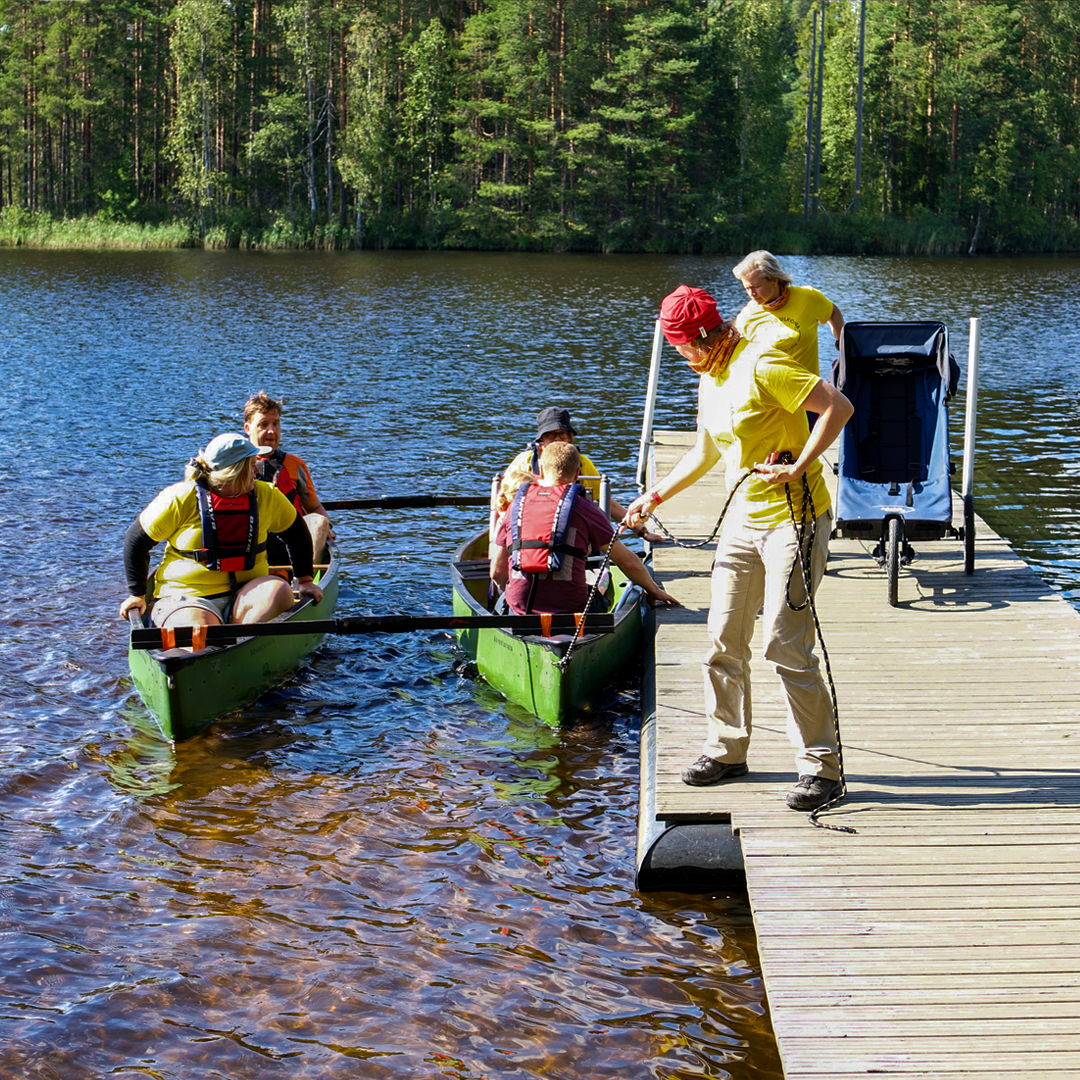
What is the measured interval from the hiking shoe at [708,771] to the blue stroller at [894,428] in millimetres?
3411

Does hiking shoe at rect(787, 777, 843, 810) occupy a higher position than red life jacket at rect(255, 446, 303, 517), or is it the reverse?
red life jacket at rect(255, 446, 303, 517)

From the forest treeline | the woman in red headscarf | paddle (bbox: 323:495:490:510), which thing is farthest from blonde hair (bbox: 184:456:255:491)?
the forest treeline

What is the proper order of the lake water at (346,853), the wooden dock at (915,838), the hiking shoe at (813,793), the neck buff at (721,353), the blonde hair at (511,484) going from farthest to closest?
the blonde hair at (511,484), the hiking shoe at (813,793), the neck buff at (721,353), the lake water at (346,853), the wooden dock at (915,838)

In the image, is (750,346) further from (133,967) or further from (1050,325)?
(1050,325)

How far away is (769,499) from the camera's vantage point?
510 cm

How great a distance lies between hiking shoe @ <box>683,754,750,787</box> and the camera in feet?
18.8

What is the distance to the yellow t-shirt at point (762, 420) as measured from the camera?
16.2 feet

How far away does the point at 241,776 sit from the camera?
709 cm

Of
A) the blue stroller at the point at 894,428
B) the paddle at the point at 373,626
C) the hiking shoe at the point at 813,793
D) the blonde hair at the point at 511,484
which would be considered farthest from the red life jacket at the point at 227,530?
the blue stroller at the point at 894,428

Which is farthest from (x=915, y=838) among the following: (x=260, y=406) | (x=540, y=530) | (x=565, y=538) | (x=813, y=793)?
(x=260, y=406)

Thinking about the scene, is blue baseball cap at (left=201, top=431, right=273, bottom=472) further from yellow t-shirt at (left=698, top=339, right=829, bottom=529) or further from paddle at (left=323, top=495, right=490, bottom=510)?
paddle at (left=323, top=495, right=490, bottom=510)

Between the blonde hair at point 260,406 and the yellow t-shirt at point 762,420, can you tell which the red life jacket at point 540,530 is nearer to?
the blonde hair at point 260,406

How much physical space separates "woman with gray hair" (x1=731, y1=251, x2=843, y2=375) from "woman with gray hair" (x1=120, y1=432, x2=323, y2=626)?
314 centimetres

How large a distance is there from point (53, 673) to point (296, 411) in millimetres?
11000
